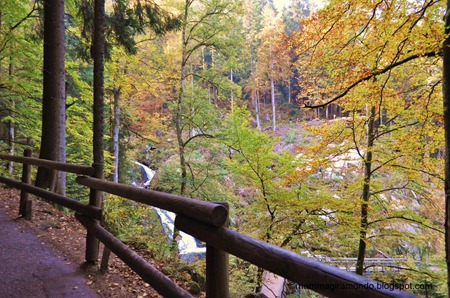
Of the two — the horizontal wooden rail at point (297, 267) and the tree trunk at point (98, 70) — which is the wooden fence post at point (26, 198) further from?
the horizontal wooden rail at point (297, 267)

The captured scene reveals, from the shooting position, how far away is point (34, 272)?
307cm

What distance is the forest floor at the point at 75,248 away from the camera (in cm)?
297

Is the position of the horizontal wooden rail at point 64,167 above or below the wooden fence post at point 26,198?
Result: above

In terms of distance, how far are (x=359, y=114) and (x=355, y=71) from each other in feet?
9.21

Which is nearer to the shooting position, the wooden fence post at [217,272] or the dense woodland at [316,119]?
the wooden fence post at [217,272]

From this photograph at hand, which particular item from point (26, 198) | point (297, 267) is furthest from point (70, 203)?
point (297, 267)

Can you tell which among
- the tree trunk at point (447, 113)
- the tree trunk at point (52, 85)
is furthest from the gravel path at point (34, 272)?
the tree trunk at point (447, 113)

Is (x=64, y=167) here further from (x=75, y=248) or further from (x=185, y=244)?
(x=185, y=244)

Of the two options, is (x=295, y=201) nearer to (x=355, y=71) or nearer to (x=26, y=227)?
(x=355, y=71)

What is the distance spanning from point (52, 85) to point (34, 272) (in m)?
4.95

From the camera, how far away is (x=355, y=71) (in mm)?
4648

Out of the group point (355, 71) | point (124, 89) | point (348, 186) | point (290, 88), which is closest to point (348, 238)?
point (348, 186)

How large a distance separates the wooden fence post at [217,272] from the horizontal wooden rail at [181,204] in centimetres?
7

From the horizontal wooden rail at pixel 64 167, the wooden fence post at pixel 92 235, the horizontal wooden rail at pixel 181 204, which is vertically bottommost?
the wooden fence post at pixel 92 235
